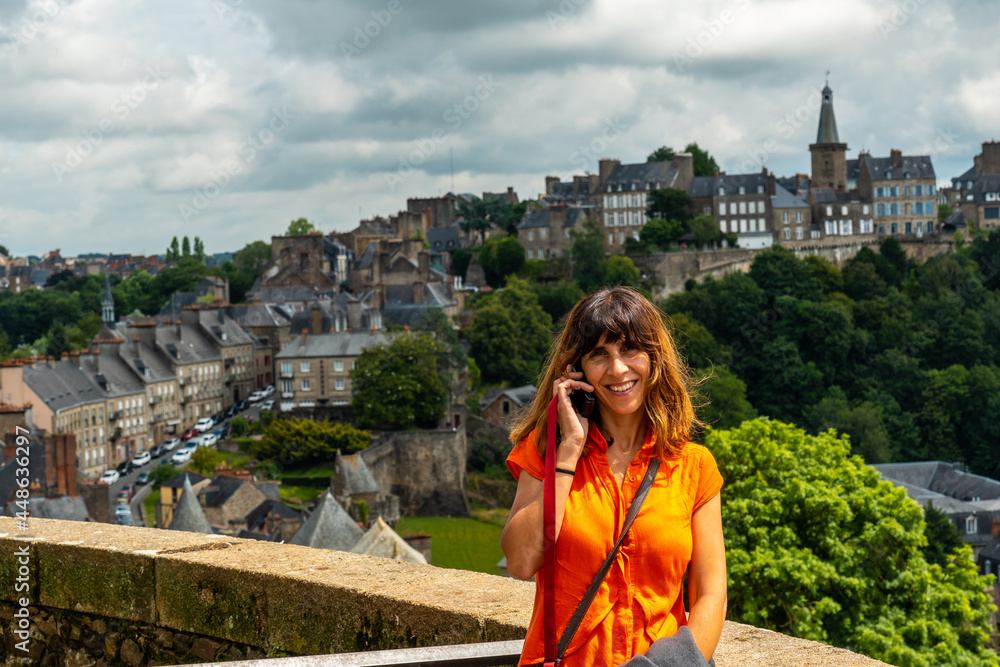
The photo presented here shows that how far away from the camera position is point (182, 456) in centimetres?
4891

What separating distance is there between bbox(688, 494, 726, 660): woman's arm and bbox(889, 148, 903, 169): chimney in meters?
87.8

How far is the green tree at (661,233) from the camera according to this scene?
74.9 m

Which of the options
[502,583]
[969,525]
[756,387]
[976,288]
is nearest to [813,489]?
[502,583]

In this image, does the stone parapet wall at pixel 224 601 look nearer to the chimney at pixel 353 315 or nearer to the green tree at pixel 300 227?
the chimney at pixel 353 315

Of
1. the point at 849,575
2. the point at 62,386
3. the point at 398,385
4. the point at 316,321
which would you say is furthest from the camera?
the point at 316,321

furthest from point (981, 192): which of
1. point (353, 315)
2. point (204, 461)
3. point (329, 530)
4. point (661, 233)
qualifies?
point (329, 530)

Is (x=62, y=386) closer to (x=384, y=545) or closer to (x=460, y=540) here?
(x=460, y=540)

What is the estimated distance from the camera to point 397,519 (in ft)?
139

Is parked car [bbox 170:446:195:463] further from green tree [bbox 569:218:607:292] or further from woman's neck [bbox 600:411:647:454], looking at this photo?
woman's neck [bbox 600:411:647:454]

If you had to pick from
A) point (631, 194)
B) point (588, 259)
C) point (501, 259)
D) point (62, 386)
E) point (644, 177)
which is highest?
point (644, 177)

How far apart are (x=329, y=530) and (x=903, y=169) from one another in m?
69.1

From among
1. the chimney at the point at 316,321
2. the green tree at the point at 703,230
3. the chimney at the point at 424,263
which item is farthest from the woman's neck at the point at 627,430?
the green tree at the point at 703,230

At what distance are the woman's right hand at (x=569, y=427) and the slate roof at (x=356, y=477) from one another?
38.9 m

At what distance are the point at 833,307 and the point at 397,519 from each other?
103 feet
